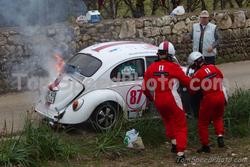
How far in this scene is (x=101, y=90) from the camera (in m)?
10.0

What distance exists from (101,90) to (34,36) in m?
4.06

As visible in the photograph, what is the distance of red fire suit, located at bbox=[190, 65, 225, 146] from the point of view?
28.9 ft

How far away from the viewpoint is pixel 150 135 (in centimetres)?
948

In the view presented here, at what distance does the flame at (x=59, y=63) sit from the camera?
11442 mm

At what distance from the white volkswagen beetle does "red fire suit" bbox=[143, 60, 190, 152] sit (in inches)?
51.4

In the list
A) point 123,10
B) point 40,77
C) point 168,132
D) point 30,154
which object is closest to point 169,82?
point 168,132

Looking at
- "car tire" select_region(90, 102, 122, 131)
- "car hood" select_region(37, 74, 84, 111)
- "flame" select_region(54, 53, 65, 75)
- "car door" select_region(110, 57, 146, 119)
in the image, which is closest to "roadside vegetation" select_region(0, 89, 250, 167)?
"car tire" select_region(90, 102, 122, 131)

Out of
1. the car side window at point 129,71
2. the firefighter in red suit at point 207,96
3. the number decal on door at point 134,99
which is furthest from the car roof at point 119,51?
the firefighter in red suit at point 207,96

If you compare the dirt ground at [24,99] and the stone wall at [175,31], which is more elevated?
the stone wall at [175,31]

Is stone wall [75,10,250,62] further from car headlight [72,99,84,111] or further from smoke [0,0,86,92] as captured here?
car headlight [72,99,84,111]

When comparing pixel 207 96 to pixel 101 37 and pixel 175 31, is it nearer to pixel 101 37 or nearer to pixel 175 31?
pixel 101 37

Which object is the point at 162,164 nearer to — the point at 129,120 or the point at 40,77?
the point at 129,120

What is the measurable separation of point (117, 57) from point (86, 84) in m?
0.76

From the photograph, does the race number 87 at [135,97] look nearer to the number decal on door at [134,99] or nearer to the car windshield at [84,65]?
the number decal on door at [134,99]
